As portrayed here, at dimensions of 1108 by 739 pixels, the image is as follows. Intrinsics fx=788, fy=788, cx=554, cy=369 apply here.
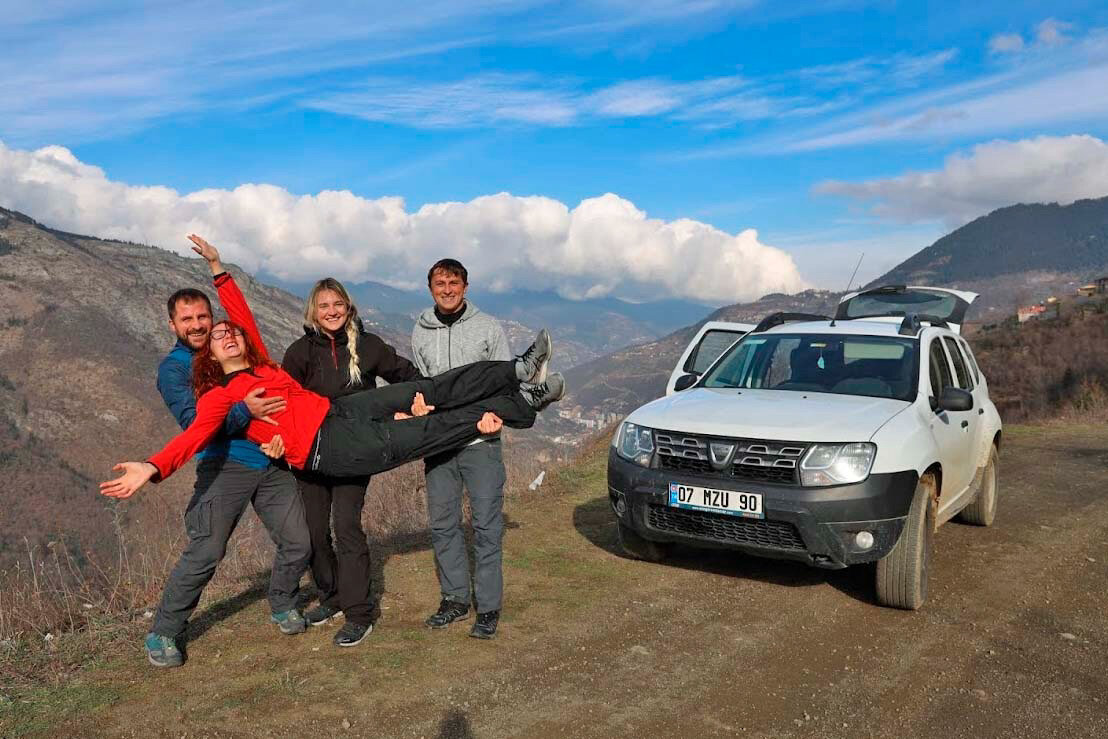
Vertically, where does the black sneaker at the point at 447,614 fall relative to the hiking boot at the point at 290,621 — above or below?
below

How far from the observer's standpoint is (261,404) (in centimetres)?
394

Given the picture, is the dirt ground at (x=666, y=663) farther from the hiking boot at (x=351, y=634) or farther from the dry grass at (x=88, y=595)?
the dry grass at (x=88, y=595)

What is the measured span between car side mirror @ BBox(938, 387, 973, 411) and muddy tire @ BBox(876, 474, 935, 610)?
66cm

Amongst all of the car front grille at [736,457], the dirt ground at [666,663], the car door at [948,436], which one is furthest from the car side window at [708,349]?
the car front grille at [736,457]

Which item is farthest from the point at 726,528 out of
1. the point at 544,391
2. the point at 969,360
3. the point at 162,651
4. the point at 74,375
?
the point at 74,375

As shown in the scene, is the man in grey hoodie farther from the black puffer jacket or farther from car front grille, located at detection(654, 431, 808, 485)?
car front grille, located at detection(654, 431, 808, 485)

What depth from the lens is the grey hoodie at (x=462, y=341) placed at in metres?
4.66

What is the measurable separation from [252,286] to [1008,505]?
14826cm

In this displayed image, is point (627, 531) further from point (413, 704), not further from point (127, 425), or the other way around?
point (127, 425)

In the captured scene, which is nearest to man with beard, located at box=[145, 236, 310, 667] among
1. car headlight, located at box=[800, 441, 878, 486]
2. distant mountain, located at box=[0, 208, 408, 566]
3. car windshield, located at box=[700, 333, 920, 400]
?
car headlight, located at box=[800, 441, 878, 486]

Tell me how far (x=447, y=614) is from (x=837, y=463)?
2547 mm

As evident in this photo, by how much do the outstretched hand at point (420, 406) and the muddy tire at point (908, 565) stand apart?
9.68ft

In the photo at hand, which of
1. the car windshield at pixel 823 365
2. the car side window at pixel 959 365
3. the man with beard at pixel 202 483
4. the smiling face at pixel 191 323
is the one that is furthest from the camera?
the car side window at pixel 959 365

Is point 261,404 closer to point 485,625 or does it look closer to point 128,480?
point 128,480
